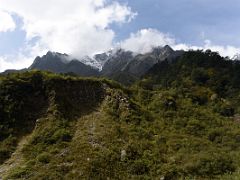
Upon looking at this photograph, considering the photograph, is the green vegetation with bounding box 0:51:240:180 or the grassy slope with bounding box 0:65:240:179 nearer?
the grassy slope with bounding box 0:65:240:179

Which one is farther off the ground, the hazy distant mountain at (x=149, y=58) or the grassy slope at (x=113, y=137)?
the hazy distant mountain at (x=149, y=58)

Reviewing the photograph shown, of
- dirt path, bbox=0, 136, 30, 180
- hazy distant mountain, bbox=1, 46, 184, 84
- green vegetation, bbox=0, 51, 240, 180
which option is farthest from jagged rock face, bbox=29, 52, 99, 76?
dirt path, bbox=0, 136, 30, 180

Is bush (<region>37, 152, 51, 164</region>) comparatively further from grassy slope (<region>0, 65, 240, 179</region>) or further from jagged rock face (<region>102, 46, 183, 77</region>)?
jagged rock face (<region>102, 46, 183, 77</region>)

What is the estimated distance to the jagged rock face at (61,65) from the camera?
171375mm

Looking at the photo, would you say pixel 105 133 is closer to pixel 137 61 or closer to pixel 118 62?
pixel 137 61

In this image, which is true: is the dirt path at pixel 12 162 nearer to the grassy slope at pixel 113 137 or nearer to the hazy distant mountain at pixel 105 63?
the grassy slope at pixel 113 137

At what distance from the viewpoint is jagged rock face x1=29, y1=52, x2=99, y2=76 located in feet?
562

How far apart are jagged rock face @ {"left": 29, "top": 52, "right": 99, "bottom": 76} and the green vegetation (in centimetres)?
11399

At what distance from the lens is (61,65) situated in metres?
175

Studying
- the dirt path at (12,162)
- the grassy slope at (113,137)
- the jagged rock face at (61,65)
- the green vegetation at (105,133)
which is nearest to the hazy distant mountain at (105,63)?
the jagged rock face at (61,65)

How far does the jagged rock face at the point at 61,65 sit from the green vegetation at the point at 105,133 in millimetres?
113992

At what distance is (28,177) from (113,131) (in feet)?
35.3

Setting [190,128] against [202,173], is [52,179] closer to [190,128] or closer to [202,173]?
[202,173]

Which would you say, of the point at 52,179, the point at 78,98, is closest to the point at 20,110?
the point at 78,98
